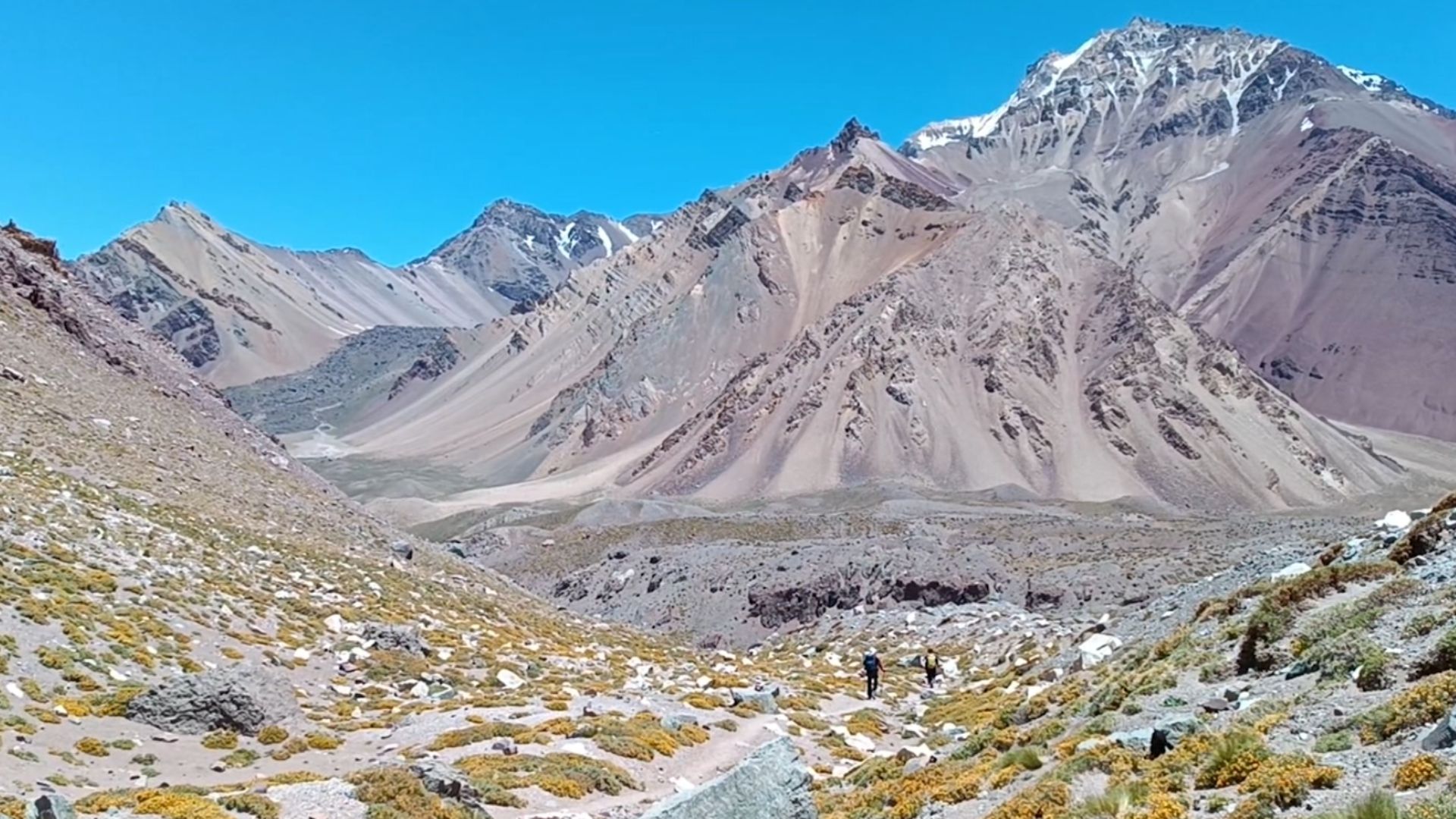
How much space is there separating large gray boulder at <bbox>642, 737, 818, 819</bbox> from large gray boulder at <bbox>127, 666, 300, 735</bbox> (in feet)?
31.6

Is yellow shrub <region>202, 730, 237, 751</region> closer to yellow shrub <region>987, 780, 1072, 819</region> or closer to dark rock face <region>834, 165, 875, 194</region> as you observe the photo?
yellow shrub <region>987, 780, 1072, 819</region>

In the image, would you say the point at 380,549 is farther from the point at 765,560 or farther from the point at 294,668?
the point at 765,560

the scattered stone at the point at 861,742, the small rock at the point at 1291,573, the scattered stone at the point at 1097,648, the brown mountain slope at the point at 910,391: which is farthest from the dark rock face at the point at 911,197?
→ the scattered stone at the point at 861,742

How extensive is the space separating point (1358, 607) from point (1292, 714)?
375cm

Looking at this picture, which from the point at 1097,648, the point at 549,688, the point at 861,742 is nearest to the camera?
the point at 861,742

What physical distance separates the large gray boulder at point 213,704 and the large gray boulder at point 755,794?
31.6 feet

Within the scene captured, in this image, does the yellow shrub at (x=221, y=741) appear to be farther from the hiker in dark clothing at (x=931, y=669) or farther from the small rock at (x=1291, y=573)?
the hiker in dark clothing at (x=931, y=669)

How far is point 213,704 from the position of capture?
57.8 feet

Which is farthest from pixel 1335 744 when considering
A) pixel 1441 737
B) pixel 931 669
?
pixel 931 669

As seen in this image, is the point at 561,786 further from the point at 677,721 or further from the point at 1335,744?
the point at 1335,744

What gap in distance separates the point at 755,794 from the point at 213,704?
34.9ft

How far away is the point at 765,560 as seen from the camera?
5881 cm

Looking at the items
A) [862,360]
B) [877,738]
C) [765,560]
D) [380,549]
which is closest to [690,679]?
[877,738]

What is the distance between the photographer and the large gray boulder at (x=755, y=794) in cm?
1132
